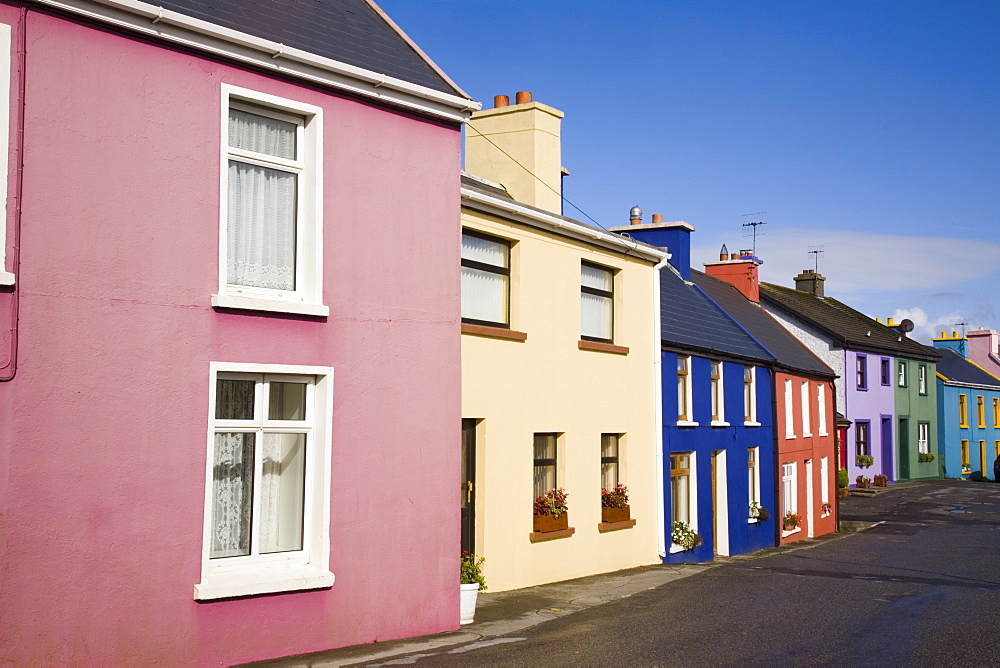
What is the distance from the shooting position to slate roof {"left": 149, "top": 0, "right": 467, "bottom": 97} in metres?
9.85

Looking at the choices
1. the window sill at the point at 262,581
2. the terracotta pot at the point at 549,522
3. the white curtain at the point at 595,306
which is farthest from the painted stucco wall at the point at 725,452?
the window sill at the point at 262,581

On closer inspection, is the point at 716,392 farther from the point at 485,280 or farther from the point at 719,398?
the point at 485,280

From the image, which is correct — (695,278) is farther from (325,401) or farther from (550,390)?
(325,401)

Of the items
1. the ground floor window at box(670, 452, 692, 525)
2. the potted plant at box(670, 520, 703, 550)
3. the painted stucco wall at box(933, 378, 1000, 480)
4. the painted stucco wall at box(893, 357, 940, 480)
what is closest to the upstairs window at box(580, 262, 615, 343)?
the ground floor window at box(670, 452, 692, 525)

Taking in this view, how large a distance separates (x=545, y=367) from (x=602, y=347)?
6.31 feet

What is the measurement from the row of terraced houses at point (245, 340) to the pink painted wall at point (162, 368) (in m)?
0.02

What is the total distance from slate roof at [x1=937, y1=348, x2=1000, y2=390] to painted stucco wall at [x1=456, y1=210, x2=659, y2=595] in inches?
1790

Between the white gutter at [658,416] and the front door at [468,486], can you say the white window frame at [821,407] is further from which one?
the front door at [468,486]

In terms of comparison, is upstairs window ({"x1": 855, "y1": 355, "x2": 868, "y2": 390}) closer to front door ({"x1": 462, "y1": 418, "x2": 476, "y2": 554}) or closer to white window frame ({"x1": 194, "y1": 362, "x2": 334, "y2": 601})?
front door ({"x1": 462, "y1": 418, "x2": 476, "y2": 554})

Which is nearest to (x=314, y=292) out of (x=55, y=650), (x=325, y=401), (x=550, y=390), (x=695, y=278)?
(x=325, y=401)

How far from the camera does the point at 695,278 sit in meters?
29.7

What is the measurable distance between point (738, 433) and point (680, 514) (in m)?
4.15

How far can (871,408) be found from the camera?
49688 mm

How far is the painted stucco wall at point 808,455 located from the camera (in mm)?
28141
